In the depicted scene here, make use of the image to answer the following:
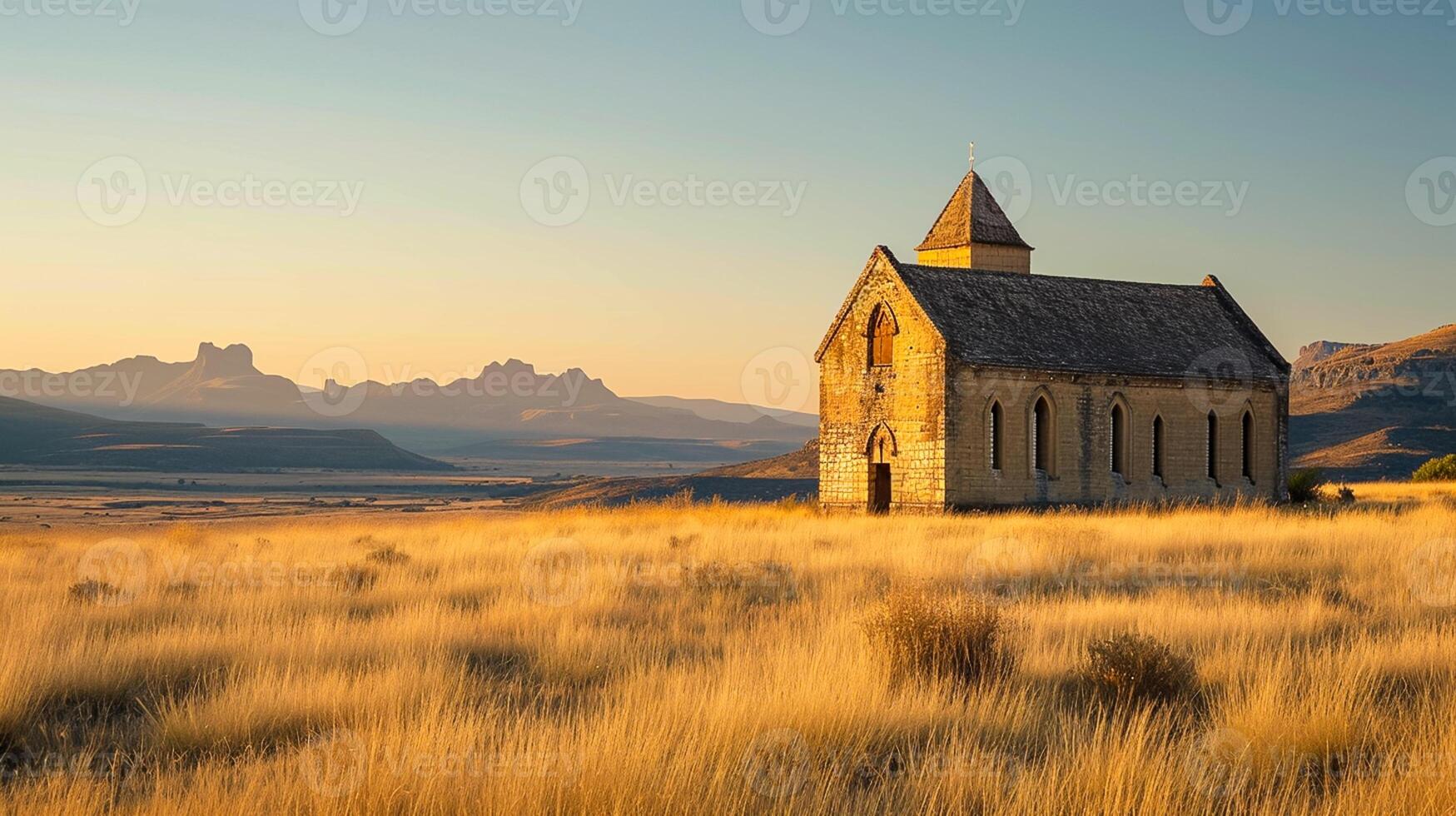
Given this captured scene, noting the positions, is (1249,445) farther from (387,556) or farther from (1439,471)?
(387,556)

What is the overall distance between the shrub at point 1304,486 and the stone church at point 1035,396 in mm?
2104

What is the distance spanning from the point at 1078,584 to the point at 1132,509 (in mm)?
17380

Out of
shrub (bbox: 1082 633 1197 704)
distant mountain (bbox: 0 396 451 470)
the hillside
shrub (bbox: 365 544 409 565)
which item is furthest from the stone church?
distant mountain (bbox: 0 396 451 470)

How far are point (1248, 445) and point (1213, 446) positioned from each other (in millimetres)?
1691

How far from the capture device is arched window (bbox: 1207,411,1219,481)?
35.2 meters

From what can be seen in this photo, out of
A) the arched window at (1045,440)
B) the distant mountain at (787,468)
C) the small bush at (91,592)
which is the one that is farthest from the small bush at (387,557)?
the distant mountain at (787,468)

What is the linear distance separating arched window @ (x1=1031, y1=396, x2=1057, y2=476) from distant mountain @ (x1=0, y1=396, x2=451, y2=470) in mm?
123053

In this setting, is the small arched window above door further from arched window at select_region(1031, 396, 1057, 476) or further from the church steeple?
the church steeple

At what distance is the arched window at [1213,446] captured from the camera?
1384 inches

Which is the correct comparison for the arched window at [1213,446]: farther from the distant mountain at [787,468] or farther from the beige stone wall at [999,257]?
the distant mountain at [787,468]

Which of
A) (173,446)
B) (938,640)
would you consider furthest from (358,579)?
(173,446)

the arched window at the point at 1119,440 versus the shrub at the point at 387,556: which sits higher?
the arched window at the point at 1119,440

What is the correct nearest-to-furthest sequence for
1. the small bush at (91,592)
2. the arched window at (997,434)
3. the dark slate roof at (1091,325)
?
1. the small bush at (91,592)
2. the arched window at (997,434)
3. the dark slate roof at (1091,325)

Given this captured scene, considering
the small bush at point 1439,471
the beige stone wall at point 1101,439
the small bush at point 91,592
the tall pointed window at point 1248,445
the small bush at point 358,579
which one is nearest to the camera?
the small bush at point 91,592
